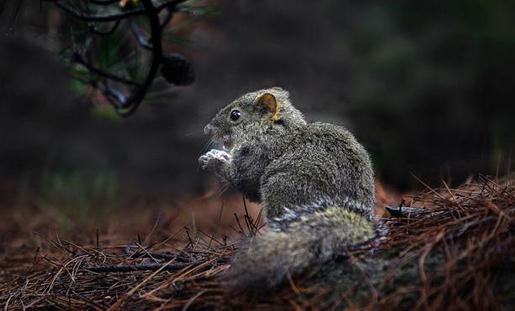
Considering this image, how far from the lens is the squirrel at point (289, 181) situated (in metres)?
1.99

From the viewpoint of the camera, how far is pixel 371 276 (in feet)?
6.64

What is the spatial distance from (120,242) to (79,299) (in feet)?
4.75

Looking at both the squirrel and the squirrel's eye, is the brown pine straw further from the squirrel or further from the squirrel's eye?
the squirrel's eye

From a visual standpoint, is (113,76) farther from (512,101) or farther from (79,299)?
(512,101)

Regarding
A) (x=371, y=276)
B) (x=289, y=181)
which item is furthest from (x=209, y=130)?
(x=371, y=276)

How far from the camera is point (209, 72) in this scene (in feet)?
23.3

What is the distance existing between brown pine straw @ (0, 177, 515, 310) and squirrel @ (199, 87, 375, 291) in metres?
0.08

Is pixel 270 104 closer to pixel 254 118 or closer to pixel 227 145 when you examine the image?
pixel 254 118

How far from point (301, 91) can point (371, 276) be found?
4.53 m

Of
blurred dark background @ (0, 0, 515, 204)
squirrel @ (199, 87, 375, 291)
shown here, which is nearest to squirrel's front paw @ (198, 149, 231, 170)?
squirrel @ (199, 87, 375, 291)

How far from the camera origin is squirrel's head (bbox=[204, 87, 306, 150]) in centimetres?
297

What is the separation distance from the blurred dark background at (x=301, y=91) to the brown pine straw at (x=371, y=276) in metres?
3.27

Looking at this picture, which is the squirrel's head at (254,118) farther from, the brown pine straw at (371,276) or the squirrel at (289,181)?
the brown pine straw at (371,276)

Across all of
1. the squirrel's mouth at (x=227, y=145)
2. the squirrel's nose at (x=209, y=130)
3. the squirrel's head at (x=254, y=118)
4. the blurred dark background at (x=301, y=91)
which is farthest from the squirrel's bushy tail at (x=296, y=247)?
the blurred dark background at (x=301, y=91)
